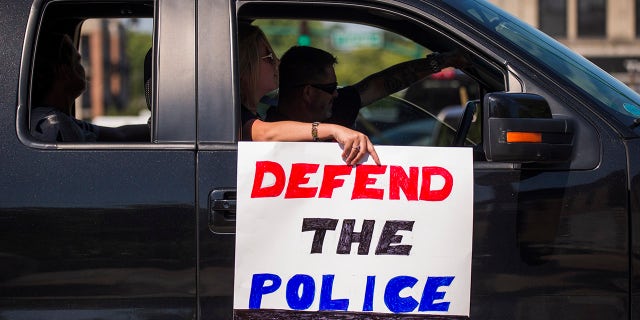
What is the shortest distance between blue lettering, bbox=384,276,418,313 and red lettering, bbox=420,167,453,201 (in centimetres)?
25

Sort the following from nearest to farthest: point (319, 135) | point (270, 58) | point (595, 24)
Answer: point (319, 135), point (270, 58), point (595, 24)

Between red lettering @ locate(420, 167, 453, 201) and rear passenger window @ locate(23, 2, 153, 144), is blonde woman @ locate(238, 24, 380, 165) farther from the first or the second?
rear passenger window @ locate(23, 2, 153, 144)

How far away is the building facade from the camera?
45.4m

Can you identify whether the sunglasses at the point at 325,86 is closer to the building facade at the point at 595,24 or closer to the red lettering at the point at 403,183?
the red lettering at the point at 403,183

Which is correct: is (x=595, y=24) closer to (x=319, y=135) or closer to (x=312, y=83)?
(x=312, y=83)

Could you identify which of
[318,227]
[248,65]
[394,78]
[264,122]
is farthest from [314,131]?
[394,78]

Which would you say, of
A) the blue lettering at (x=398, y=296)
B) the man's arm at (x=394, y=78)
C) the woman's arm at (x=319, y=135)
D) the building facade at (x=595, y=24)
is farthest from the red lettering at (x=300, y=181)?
the building facade at (x=595, y=24)

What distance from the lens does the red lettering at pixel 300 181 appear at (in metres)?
2.97

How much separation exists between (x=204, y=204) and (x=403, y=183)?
0.59 meters

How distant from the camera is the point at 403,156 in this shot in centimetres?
300

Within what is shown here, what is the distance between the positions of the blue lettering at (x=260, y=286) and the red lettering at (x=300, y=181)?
0.24 meters

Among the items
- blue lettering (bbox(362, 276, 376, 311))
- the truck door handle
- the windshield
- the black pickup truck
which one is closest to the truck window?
the windshield

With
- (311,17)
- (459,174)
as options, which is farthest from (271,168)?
(311,17)

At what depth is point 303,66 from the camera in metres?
3.94
